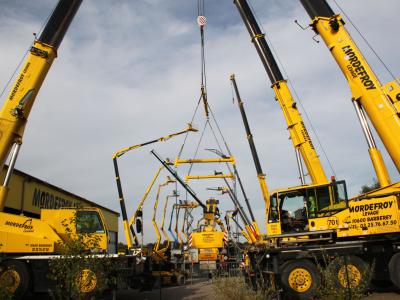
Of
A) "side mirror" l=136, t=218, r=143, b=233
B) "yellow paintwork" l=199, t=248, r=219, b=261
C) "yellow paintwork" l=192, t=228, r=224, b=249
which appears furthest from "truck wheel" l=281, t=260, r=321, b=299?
"yellow paintwork" l=192, t=228, r=224, b=249

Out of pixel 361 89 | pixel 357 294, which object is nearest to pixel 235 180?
pixel 361 89

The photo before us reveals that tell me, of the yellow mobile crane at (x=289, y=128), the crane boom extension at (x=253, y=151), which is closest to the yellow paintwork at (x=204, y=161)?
the crane boom extension at (x=253, y=151)

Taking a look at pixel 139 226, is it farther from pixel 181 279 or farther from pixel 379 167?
pixel 181 279

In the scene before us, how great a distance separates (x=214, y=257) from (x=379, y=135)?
19923 mm

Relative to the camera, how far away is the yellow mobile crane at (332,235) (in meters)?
12.3

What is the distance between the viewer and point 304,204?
14211 millimetres

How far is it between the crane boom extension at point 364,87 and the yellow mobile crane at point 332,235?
0.10m

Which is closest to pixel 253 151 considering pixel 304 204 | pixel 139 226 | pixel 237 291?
pixel 304 204

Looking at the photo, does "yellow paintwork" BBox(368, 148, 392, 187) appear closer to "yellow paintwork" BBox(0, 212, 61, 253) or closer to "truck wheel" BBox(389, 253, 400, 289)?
"truck wheel" BBox(389, 253, 400, 289)

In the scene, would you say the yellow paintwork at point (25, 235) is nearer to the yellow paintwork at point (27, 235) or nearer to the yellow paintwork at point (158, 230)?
the yellow paintwork at point (27, 235)

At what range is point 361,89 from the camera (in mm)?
12602

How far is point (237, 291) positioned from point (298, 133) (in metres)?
7.35

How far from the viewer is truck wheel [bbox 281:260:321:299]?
1297 cm

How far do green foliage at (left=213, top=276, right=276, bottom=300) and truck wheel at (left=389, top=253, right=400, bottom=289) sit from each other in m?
3.64
